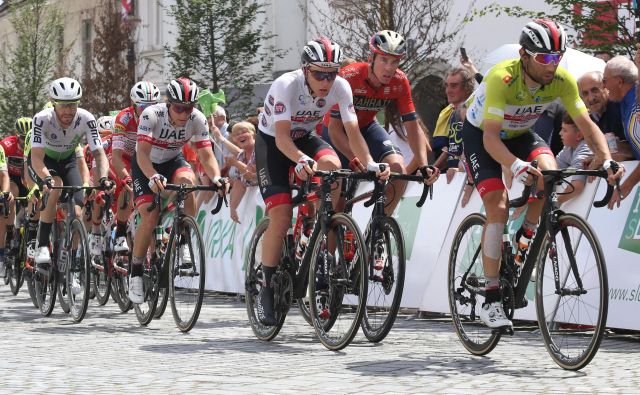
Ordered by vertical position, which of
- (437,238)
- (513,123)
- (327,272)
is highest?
(513,123)

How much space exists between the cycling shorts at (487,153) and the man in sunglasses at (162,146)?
328 cm

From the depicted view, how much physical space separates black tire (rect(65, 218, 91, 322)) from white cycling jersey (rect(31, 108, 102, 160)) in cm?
108

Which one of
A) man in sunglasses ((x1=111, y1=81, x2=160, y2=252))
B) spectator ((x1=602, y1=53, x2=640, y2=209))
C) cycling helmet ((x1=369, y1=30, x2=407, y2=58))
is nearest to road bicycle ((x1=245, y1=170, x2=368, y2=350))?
cycling helmet ((x1=369, y1=30, x2=407, y2=58))

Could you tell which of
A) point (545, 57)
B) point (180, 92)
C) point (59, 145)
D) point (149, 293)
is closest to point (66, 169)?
point (59, 145)

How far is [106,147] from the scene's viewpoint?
16.3 meters

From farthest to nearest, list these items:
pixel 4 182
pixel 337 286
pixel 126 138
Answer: pixel 4 182
pixel 126 138
pixel 337 286

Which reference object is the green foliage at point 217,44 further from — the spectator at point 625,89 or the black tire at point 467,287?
the black tire at point 467,287

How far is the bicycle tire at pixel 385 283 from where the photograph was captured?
351 inches

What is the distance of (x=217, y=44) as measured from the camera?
3456cm

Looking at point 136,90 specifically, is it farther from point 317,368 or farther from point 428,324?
point 317,368

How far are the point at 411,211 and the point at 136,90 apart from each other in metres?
2.97

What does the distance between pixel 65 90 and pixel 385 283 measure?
17.0 ft

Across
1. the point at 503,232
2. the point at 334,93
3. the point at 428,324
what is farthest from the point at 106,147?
the point at 503,232

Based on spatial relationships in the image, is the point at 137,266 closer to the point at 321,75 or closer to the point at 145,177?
the point at 145,177
